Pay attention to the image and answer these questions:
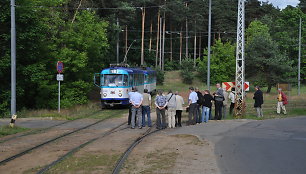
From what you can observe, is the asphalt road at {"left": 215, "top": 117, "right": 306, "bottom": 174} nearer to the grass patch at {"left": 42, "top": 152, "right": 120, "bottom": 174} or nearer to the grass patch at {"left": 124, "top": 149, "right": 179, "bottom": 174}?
the grass patch at {"left": 124, "top": 149, "right": 179, "bottom": 174}

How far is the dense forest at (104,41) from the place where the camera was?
27391 millimetres

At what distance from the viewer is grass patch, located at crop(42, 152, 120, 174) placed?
9.76 metres

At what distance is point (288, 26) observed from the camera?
7806cm

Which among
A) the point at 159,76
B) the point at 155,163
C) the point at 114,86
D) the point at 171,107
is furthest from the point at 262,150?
the point at 159,76

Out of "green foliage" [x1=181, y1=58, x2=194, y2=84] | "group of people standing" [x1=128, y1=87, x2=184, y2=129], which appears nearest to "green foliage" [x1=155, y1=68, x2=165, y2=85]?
"green foliage" [x1=181, y1=58, x2=194, y2=84]

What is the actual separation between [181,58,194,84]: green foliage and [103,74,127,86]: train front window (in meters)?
42.5

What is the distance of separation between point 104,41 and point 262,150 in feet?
91.6

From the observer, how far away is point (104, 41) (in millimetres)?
38500

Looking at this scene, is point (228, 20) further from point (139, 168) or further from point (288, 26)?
point (139, 168)

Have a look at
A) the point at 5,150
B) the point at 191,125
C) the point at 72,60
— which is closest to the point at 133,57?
the point at 72,60

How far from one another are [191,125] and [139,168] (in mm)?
9796

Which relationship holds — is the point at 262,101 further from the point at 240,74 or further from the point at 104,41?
the point at 104,41

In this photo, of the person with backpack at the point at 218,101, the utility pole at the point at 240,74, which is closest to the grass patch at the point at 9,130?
the person with backpack at the point at 218,101

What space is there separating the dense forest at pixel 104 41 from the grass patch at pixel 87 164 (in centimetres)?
1596
